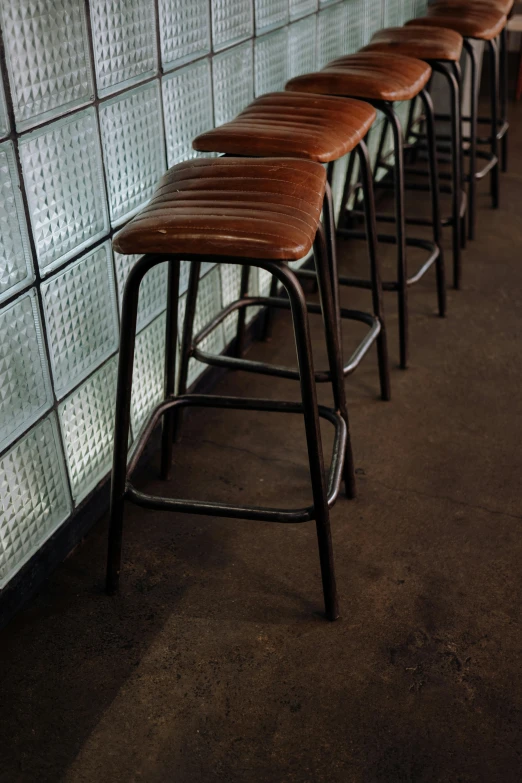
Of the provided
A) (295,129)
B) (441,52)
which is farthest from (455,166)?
(295,129)

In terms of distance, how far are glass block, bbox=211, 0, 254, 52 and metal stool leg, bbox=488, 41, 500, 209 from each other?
1372 millimetres

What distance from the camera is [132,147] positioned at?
1.87 metres

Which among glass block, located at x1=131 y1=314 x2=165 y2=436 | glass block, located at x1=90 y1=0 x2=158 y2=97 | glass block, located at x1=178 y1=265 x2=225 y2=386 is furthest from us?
glass block, located at x1=178 y1=265 x2=225 y2=386

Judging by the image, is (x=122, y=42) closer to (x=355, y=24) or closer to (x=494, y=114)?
(x=355, y=24)

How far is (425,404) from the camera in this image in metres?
2.46

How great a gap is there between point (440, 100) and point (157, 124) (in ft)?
9.34

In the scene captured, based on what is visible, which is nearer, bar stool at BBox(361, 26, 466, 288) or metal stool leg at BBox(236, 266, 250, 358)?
metal stool leg at BBox(236, 266, 250, 358)

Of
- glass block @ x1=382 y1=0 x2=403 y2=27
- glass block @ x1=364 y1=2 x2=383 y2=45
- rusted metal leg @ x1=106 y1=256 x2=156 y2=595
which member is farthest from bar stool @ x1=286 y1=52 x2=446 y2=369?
glass block @ x1=382 y1=0 x2=403 y2=27

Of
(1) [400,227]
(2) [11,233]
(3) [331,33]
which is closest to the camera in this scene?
(2) [11,233]

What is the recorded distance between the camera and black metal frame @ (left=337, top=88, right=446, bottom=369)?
7.43 feet

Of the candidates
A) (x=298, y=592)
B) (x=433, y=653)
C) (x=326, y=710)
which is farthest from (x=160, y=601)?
(x=433, y=653)

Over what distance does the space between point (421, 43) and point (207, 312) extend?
1.16m

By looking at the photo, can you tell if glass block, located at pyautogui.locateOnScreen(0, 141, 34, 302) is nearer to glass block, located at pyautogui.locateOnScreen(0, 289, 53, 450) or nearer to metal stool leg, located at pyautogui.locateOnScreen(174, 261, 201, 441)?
glass block, located at pyautogui.locateOnScreen(0, 289, 53, 450)

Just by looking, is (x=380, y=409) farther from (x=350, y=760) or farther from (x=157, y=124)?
(x=350, y=760)
